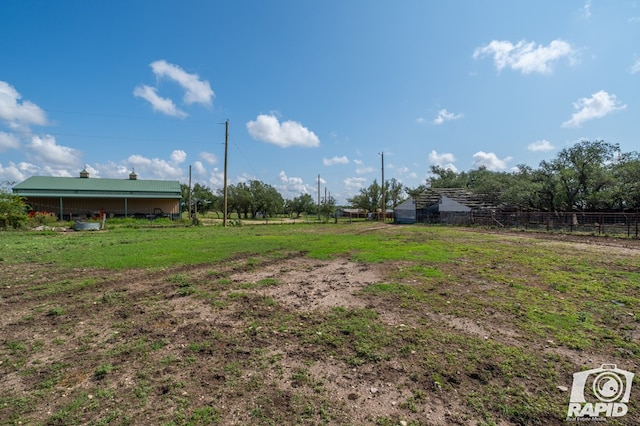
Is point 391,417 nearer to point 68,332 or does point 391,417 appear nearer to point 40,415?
point 40,415

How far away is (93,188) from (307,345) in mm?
43516

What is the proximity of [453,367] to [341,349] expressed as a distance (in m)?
1.37

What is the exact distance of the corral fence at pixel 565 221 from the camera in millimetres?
A: 19656

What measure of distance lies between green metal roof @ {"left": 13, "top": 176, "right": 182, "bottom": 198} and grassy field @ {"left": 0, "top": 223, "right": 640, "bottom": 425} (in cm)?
3290

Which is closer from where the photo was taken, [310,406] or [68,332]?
[310,406]

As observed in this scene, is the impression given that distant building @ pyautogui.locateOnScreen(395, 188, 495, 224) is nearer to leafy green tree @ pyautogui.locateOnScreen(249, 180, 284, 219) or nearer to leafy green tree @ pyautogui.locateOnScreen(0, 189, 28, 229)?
leafy green tree @ pyautogui.locateOnScreen(249, 180, 284, 219)

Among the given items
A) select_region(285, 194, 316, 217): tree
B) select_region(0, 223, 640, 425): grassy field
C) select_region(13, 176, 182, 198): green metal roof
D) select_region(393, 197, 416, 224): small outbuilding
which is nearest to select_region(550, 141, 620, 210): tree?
select_region(393, 197, 416, 224): small outbuilding

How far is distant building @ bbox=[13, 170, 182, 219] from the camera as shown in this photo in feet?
110

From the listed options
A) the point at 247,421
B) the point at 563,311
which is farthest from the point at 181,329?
the point at 563,311

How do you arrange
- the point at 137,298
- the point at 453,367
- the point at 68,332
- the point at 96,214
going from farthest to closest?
the point at 96,214, the point at 137,298, the point at 68,332, the point at 453,367

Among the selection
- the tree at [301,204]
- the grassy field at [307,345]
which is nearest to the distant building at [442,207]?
the grassy field at [307,345]

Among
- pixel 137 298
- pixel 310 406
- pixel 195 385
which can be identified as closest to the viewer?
pixel 310 406

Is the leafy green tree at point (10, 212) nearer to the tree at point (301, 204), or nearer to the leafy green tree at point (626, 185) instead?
the leafy green tree at point (626, 185)

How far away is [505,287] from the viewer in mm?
6711
